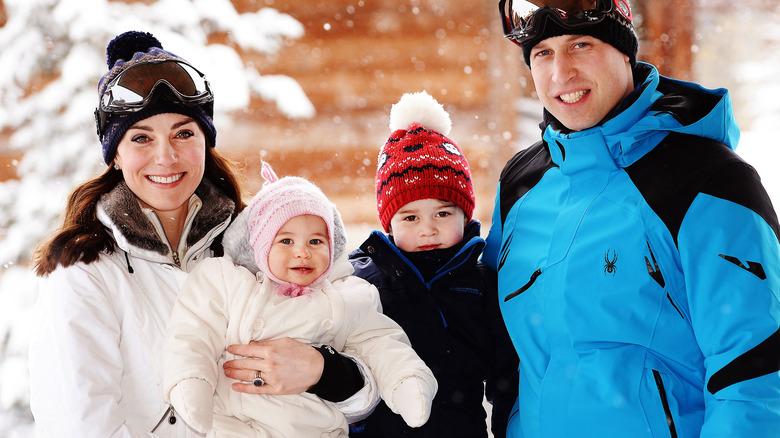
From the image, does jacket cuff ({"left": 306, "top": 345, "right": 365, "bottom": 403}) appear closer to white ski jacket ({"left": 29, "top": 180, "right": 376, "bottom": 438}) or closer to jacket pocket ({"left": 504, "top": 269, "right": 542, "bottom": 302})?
white ski jacket ({"left": 29, "top": 180, "right": 376, "bottom": 438})

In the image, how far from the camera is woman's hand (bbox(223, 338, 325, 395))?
2.10m

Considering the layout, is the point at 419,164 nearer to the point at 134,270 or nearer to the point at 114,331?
the point at 134,270

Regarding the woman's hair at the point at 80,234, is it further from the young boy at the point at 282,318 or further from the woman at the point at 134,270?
the young boy at the point at 282,318

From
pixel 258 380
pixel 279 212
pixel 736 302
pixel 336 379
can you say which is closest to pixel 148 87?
pixel 279 212

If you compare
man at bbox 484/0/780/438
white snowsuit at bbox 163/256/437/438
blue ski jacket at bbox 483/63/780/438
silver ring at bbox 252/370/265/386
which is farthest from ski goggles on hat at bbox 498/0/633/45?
silver ring at bbox 252/370/265/386

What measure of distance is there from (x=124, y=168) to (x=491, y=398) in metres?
1.66

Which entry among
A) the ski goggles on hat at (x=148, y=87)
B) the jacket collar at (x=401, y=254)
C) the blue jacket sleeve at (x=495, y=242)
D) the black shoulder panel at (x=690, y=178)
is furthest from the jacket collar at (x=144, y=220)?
the black shoulder panel at (x=690, y=178)

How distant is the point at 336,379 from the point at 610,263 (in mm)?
959

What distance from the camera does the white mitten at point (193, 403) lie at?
1.95 m

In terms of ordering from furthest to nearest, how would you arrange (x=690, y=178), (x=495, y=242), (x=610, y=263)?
1. (x=495, y=242)
2. (x=610, y=263)
3. (x=690, y=178)

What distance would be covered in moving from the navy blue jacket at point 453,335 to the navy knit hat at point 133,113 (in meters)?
0.80

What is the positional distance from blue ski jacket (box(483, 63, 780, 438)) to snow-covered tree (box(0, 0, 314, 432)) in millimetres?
3394

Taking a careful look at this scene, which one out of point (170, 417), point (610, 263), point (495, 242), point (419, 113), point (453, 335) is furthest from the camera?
point (419, 113)

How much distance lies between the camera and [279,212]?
89.6 inches
